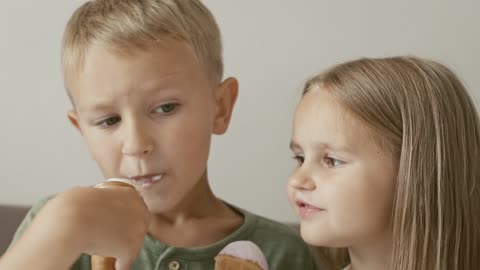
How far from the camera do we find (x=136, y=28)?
0.93 metres

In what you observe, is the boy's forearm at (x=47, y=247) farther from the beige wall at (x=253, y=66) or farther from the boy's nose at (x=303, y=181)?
the beige wall at (x=253, y=66)

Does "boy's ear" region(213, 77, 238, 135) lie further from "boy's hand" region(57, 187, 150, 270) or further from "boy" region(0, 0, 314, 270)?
"boy's hand" region(57, 187, 150, 270)

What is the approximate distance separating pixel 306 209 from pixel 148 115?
229mm

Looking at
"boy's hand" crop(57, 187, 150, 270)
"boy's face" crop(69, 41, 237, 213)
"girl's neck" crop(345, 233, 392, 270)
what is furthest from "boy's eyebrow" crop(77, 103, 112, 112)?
"girl's neck" crop(345, 233, 392, 270)

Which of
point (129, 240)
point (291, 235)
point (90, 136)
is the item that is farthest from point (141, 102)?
point (291, 235)

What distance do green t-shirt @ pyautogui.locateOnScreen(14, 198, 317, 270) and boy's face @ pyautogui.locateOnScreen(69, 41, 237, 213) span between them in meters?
0.08

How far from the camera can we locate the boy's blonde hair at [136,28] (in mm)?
926

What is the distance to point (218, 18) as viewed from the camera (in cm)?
130

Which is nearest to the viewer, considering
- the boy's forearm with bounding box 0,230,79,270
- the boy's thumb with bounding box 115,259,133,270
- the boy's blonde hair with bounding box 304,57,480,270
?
the boy's forearm with bounding box 0,230,79,270

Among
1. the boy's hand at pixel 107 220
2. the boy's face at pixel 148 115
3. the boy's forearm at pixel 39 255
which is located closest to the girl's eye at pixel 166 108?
the boy's face at pixel 148 115

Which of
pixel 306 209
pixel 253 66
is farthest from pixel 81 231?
pixel 253 66

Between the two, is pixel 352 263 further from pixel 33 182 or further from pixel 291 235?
pixel 33 182

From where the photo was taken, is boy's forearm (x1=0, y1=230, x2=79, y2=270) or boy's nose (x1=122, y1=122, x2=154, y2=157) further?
boy's nose (x1=122, y1=122, x2=154, y2=157)

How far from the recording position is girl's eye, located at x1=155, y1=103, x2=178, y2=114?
93 cm
